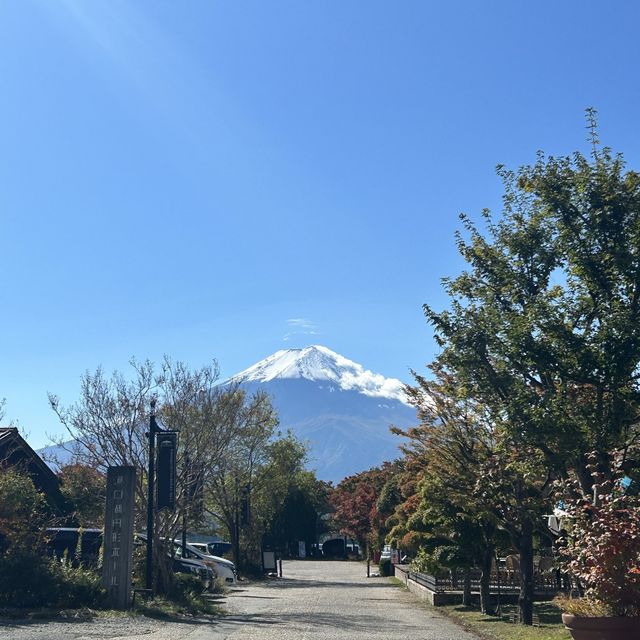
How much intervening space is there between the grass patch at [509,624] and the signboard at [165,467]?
328 inches

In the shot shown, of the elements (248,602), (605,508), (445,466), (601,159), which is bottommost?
(248,602)

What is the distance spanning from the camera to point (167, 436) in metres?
21.5

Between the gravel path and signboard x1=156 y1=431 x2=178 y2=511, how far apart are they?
11.5ft

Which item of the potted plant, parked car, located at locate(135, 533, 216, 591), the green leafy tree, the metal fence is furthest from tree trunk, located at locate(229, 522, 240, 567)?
the potted plant

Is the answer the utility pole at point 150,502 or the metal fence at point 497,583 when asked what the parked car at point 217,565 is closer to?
the metal fence at point 497,583

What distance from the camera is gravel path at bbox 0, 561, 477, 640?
47.3ft

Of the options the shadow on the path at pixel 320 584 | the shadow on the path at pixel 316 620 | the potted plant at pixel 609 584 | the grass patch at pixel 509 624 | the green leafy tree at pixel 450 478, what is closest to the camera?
the potted plant at pixel 609 584

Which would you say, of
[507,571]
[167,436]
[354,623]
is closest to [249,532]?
[507,571]

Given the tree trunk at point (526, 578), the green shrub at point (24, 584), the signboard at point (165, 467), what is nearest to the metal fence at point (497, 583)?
the tree trunk at point (526, 578)

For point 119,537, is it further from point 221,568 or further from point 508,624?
point 221,568

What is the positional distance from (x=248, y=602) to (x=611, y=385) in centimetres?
1559

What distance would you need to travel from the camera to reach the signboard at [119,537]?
18203mm

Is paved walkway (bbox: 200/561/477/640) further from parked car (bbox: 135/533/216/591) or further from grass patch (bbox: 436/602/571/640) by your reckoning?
parked car (bbox: 135/533/216/591)

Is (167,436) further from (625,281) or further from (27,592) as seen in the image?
(625,281)
